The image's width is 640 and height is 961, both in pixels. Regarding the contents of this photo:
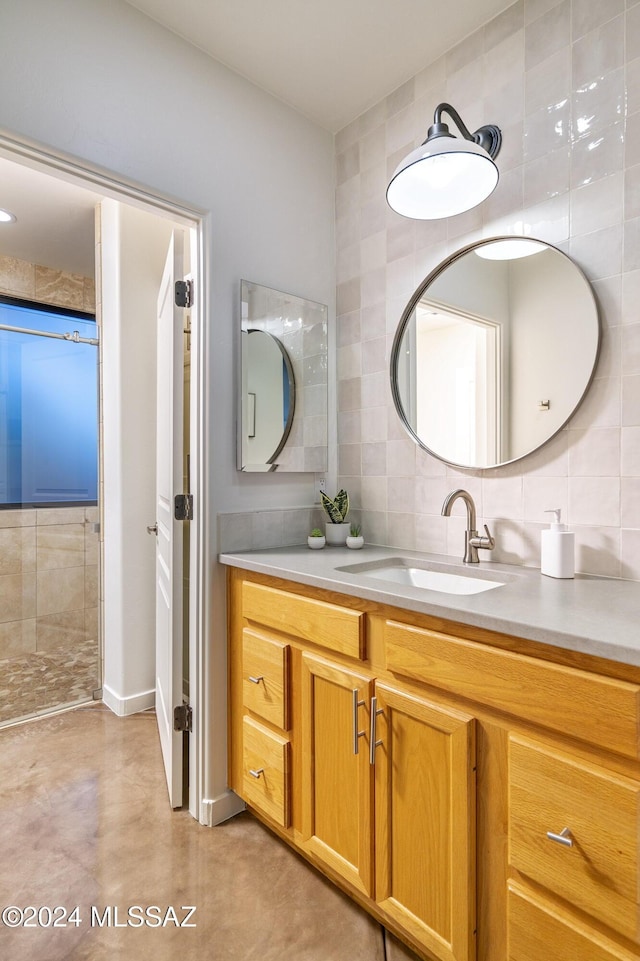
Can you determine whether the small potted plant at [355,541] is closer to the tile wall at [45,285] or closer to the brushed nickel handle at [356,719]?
the brushed nickel handle at [356,719]

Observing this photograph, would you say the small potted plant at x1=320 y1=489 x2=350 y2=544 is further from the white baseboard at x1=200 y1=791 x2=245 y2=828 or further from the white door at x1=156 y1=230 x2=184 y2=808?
the white baseboard at x1=200 y1=791 x2=245 y2=828

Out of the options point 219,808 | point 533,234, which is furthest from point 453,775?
point 533,234

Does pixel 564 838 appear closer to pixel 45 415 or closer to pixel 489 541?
pixel 489 541

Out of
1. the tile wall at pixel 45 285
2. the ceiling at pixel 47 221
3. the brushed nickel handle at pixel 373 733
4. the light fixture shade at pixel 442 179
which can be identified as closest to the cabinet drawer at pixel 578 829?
the brushed nickel handle at pixel 373 733

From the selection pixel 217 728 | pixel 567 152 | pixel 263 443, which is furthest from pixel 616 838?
pixel 567 152

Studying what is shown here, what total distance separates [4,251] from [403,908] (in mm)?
3702

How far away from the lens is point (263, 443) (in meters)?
1.91

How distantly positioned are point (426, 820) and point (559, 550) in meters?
0.72

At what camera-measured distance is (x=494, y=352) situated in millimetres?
1637

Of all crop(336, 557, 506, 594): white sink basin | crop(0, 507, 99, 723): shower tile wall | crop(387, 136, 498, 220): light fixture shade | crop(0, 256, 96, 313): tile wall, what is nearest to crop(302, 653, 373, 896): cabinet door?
crop(336, 557, 506, 594): white sink basin

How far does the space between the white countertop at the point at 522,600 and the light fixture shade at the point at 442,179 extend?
1.06m

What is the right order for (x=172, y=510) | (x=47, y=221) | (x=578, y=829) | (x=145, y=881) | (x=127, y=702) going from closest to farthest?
(x=578, y=829), (x=145, y=881), (x=172, y=510), (x=127, y=702), (x=47, y=221)

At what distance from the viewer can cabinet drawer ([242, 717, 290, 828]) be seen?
1519 millimetres

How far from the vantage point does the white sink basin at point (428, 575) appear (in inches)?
60.9
